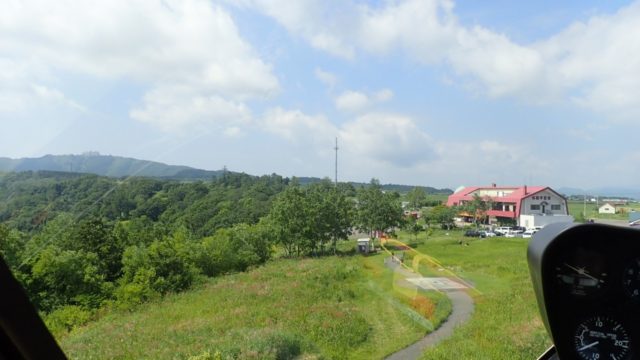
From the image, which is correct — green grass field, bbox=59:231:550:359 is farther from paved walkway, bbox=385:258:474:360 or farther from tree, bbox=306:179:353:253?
tree, bbox=306:179:353:253

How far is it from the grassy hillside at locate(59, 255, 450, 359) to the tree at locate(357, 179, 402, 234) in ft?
44.1

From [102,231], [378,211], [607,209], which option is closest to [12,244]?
[102,231]

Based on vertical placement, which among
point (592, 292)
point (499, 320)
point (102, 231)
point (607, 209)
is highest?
point (607, 209)

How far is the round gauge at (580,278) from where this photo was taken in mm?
1958

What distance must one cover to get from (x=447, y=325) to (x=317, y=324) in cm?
205

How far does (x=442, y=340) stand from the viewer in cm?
633

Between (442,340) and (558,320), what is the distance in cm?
469

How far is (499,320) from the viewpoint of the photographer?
280 inches

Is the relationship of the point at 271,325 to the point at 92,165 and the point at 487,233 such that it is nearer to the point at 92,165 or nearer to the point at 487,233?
the point at 92,165

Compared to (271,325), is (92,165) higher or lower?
higher

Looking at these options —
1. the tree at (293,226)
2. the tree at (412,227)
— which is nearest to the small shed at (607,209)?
the tree at (293,226)

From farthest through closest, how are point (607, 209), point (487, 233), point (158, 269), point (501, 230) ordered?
point (487, 233)
point (501, 230)
point (158, 269)
point (607, 209)

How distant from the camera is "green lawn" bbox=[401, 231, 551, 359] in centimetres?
581

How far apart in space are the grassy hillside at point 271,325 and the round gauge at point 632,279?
406cm
